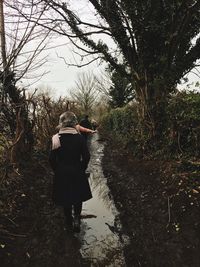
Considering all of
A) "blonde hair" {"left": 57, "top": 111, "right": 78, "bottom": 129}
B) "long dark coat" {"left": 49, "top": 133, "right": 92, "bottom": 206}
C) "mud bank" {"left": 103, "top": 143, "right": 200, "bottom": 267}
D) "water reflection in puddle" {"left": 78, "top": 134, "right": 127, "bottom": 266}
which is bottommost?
"water reflection in puddle" {"left": 78, "top": 134, "right": 127, "bottom": 266}

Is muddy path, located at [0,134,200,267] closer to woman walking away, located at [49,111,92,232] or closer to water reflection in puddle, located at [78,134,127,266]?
water reflection in puddle, located at [78,134,127,266]

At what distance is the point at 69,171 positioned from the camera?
17.6ft

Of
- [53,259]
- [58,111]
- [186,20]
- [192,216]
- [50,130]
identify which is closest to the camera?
[53,259]

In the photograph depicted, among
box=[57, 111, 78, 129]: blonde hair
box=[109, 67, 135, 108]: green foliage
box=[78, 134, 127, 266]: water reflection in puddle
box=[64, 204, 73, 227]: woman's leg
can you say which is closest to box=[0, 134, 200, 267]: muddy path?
box=[78, 134, 127, 266]: water reflection in puddle

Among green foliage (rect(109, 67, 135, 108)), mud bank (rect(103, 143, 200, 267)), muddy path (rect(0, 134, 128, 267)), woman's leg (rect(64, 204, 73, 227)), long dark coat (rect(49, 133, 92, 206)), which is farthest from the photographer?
green foliage (rect(109, 67, 135, 108))

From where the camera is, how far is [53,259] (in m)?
4.75

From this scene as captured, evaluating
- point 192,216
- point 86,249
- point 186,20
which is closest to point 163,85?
point 186,20

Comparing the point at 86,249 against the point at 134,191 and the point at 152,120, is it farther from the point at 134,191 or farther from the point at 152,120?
the point at 152,120

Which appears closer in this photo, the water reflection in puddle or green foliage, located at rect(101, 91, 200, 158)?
the water reflection in puddle

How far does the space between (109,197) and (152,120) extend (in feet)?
10.7

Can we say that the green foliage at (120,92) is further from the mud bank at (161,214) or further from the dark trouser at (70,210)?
the dark trouser at (70,210)

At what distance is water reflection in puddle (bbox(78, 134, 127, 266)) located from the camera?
4699 mm

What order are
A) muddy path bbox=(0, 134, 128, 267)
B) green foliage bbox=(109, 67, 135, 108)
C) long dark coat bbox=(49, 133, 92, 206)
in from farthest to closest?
green foliage bbox=(109, 67, 135, 108)
long dark coat bbox=(49, 133, 92, 206)
muddy path bbox=(0, 134, 128, 267)

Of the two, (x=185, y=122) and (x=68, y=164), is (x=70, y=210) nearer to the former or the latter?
(x=68, y=164)
